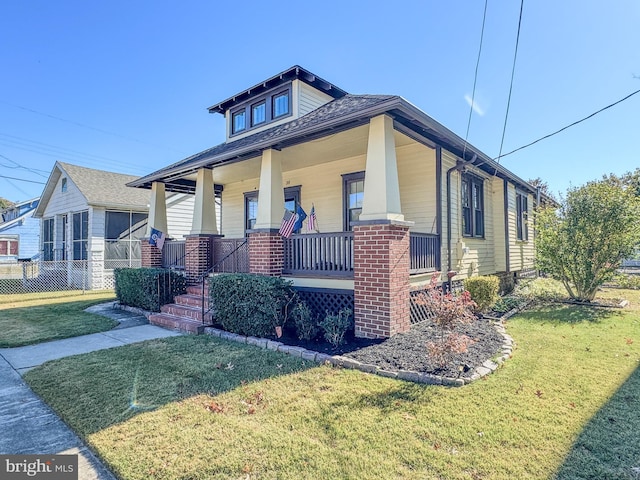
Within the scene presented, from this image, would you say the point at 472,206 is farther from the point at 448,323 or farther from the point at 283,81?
the point at 283,81

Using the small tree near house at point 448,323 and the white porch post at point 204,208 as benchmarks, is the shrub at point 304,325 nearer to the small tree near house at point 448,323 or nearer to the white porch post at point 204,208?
the small tree near house at point 448,323

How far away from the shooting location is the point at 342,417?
3205 millimetres

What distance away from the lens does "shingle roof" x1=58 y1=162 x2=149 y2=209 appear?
48.9 feet

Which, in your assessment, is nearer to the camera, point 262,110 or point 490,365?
point 490,365

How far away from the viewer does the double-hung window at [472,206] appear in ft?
30.4

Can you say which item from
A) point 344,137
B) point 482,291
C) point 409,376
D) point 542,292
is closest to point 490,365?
point 409,376

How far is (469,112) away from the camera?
7988 mm

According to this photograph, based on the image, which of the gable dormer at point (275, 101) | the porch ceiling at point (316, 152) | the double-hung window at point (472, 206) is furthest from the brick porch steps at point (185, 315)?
the double-hung window at point (472, 206)

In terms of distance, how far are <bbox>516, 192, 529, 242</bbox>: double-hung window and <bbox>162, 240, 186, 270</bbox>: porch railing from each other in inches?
456

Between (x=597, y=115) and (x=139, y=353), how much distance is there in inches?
381

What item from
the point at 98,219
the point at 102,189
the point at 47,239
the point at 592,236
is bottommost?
the point at 592,236

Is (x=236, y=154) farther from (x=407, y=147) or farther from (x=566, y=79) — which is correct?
(x=566, y=79)

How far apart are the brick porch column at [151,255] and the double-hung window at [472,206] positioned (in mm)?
9144

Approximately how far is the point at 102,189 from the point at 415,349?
16.2 m
